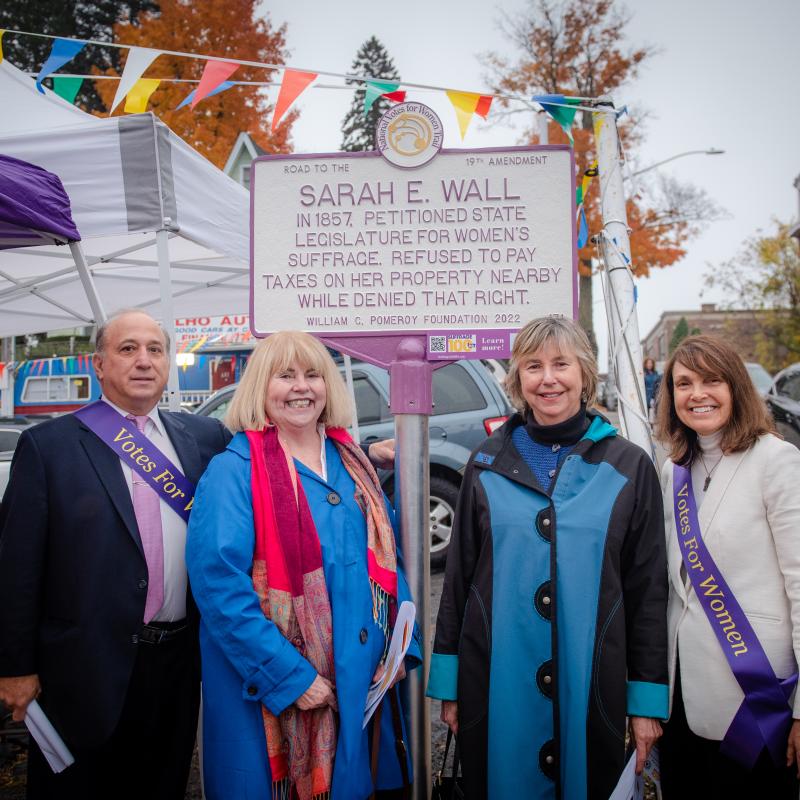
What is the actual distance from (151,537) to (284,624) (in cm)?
57

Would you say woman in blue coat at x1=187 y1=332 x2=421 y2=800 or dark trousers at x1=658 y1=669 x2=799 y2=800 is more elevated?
woman in blue coat at x1=187 y1=332 x2=421 y2=800

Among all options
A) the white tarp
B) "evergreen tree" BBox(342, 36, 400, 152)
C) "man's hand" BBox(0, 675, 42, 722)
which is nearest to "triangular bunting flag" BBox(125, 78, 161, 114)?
the white tarp

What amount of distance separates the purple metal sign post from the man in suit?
2.45ft

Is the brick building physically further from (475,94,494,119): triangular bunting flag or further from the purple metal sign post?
the purple metal sign post

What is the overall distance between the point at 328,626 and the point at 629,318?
99.2 inches

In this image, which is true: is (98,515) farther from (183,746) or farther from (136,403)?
(183,746)

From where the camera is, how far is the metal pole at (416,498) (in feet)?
7.47

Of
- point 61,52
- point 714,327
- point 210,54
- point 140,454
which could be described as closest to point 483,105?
point 61,52

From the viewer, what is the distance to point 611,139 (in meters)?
3.84

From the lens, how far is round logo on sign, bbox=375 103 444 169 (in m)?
2.34

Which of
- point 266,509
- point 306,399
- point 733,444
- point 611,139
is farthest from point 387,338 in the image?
point 611,139

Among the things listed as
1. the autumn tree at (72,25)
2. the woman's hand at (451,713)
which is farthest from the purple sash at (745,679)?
the autumn tree at (72,25)

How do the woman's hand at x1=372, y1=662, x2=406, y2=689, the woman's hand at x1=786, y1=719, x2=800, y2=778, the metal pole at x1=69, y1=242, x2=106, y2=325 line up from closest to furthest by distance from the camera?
the woman's hand at x1=786, y1=719, x2=800, y2=778, the woman's hand at x1=372, y1=662, x2=406, y2=689, the metal pole at x1=69, y1=242, x2=106, y2=325

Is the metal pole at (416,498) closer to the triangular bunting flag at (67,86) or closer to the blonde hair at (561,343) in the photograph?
the blonde hair at (561,343)
